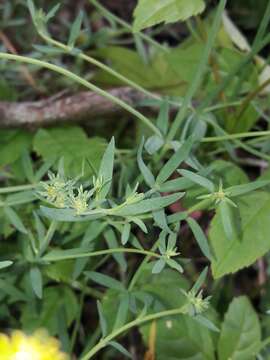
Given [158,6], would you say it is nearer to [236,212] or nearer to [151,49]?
[236,212]

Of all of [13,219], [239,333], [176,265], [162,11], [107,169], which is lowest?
[239,333]

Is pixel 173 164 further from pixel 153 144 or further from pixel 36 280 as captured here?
pixel 36 280

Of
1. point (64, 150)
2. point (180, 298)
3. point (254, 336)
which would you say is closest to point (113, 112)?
point (64, 150)

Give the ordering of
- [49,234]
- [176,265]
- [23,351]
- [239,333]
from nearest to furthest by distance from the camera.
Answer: [23,351] → [176,265] → [49,234] → [239,333]

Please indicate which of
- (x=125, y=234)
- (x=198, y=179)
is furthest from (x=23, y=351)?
(x=198, y=179)

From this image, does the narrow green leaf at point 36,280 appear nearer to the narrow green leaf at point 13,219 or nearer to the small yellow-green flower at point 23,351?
the narrow green leaf at point 13,219

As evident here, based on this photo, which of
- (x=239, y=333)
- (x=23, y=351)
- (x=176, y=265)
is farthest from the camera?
(x=239, y=333)
